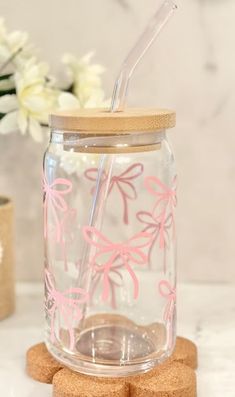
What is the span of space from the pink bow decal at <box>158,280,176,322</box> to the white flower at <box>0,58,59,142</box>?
22cm

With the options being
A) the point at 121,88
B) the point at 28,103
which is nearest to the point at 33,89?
the point at 28,103

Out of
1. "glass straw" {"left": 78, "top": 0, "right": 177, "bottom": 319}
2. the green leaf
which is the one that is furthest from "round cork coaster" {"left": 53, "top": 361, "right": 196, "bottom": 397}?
the green leaf

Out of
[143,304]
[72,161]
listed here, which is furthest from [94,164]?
[143,304]

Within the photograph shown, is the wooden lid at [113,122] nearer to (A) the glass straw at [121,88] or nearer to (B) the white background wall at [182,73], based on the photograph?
(A) the glass straw at [121,88]

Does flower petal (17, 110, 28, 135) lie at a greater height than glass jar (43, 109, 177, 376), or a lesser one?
greater

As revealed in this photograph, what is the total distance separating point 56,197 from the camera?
63 cm

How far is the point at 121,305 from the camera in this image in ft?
2.43

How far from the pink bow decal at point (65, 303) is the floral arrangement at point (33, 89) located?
7.2 inches

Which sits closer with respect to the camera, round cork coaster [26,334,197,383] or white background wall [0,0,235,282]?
round cork coaster [26,334,197,383]

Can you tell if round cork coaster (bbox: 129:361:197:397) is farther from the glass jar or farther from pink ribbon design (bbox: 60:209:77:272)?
pink ribbon design (bbox: 60:209:77:272)

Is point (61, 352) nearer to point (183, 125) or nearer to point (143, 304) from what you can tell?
point (143, 304)

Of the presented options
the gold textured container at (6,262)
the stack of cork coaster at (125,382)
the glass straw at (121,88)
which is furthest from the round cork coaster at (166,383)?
the gold textured container at (6,262)

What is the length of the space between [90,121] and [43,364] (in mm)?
240

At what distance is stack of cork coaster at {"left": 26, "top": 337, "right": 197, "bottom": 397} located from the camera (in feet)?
1.83
